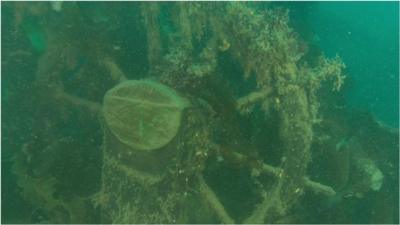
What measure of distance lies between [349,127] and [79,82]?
14.8 ft

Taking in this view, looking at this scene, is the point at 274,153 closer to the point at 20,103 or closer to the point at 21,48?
the point at 20,103

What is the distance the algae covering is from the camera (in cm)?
379

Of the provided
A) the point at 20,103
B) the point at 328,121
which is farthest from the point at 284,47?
the point at 20,103

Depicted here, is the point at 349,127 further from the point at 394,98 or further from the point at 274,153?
the point at 394,98

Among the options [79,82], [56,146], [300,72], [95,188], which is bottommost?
[95,188]

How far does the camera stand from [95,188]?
5.14m

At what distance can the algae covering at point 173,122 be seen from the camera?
3.79 metres

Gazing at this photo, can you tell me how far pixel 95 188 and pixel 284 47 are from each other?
2907 mm

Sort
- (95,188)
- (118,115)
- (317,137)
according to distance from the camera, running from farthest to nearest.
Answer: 1. (317,137)
2. (95,188)
3. (118,115)

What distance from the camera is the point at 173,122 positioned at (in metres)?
3.58

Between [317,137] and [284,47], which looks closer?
[284,47]

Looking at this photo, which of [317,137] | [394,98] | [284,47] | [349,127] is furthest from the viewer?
[394,98]

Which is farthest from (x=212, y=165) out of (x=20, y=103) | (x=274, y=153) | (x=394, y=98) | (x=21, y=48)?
(x=394, y=98)

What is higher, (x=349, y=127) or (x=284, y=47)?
(x=284, y=47)
